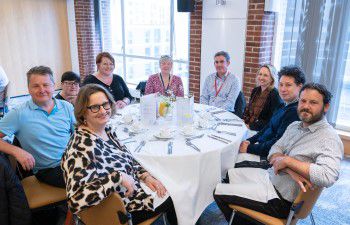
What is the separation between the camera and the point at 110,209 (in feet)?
4.55

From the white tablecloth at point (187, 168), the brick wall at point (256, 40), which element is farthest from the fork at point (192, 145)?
the brick wall at point (256, 40)

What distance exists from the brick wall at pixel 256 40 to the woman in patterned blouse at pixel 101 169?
267cm

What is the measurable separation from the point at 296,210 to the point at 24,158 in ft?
5.58

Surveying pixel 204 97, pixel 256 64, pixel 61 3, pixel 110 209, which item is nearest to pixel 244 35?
pixel 256 64

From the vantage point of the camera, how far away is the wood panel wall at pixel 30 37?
227 inches

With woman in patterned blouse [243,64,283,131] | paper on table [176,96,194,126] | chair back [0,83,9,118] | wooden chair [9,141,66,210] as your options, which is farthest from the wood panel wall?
woman in patterned blouse [243,64,283,131]

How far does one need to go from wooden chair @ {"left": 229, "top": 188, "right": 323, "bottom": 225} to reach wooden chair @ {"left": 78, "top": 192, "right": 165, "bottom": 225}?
0.78 m

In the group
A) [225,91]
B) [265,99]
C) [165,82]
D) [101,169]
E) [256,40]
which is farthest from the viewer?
[256,40]

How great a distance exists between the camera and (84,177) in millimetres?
1418

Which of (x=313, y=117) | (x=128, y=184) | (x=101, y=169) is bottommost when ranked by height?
(x=128, y=184)

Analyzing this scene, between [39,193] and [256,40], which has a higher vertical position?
[256,40]

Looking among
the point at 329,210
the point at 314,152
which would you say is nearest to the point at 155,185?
the point at 314,152

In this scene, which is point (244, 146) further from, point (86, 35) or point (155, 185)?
point (86, 35)

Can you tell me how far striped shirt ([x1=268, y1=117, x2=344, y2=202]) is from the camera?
5.04 ft
